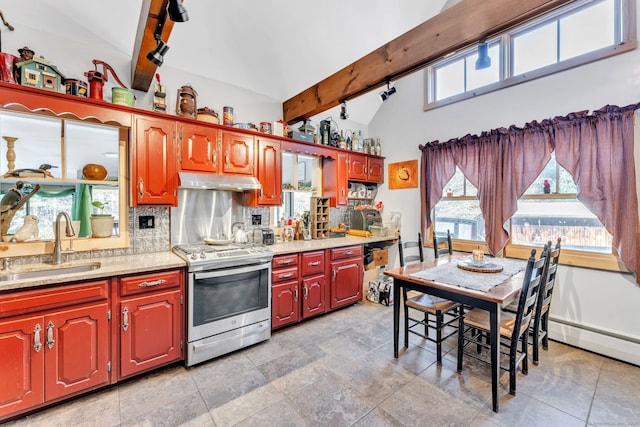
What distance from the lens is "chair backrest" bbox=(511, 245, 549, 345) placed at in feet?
6.00

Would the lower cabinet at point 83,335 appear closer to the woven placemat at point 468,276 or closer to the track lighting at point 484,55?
the woven placemat at point 468,276

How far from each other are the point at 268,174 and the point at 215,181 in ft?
2.28

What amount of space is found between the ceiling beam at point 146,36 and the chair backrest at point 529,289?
286 centimetres

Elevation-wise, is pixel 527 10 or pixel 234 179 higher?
pixel 527 10

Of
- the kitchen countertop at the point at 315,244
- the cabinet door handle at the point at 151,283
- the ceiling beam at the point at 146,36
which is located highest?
the ceiling beam at the point at 146,36

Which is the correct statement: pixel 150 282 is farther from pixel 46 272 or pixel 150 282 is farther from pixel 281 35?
pixel 281 35

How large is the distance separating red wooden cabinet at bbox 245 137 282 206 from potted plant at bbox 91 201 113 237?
1.31 metres

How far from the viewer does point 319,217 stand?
12.6 feet

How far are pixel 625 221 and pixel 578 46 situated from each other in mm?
1732

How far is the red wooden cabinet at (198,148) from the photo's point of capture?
262 cm

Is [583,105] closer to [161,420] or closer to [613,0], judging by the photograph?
[613,0]

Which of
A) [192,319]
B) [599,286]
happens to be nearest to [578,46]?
[599,286]

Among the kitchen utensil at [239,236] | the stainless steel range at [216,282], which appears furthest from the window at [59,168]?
the kitchen utensil at [239,236]

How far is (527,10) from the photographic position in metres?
1.69
